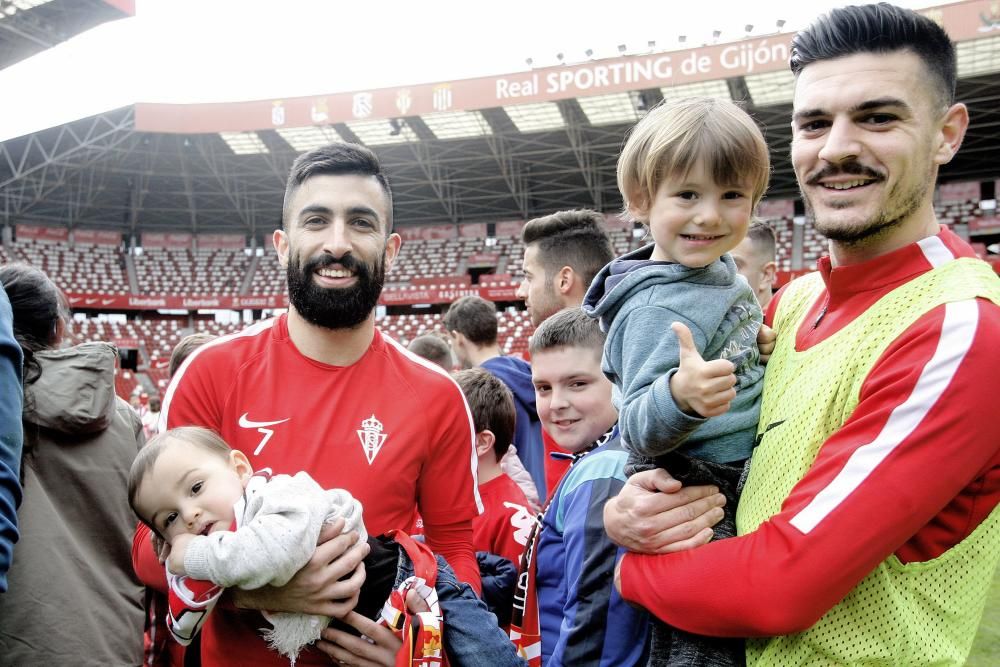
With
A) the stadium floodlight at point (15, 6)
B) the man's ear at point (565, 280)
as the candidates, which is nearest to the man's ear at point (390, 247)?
the man's ear at point (565, 280)

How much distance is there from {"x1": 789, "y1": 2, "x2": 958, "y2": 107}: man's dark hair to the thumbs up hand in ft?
2.48

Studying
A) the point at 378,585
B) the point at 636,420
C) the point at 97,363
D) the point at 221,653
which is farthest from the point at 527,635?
the point at 97,363

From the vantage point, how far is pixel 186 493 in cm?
196

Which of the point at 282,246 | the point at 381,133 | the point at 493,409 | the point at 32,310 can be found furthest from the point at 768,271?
the point at 381,133

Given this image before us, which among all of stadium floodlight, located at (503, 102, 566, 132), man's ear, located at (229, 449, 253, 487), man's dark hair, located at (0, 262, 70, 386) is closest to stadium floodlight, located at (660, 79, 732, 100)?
stadium floodlight, located at (503, 102, 566, 132)

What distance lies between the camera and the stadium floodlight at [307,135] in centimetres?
2647

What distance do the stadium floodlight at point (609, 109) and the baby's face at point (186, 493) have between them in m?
22.5

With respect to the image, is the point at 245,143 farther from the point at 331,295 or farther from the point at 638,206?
the point at 638,206

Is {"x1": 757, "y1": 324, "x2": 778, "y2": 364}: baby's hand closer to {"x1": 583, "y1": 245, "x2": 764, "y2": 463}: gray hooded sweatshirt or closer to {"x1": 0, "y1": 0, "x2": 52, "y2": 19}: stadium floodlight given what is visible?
{"x1": 583, "y1": 245, "x2": 764, "y2": 463}: gray hooded sweatshirt

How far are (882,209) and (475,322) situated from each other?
11.9ft

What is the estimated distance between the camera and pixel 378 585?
6.70 ft

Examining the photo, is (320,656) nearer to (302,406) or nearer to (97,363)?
(302,406)

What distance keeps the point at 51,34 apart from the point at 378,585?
2655cm

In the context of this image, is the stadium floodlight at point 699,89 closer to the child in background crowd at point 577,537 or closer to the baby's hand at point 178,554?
the child in background crowd at point 577,537
